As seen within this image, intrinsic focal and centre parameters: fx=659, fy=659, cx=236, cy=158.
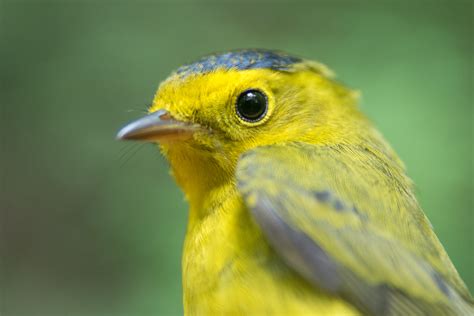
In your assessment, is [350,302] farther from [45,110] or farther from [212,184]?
[45,110]

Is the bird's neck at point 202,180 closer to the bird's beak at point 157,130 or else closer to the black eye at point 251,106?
the bird's beak at point 157,130

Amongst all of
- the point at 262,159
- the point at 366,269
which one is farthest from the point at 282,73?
the point at 366,269

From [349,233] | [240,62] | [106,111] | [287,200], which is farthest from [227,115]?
[106,111]

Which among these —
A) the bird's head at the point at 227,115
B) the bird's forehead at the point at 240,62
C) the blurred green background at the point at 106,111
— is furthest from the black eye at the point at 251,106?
the blurred green background at the point at 106,111

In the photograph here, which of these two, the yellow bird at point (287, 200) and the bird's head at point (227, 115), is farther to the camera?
the bird's head at point (227, 115)

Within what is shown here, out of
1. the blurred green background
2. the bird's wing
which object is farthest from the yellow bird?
the blurred green background

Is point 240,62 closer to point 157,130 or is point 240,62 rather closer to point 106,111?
point 157,130

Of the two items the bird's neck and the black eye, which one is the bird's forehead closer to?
the black eye
